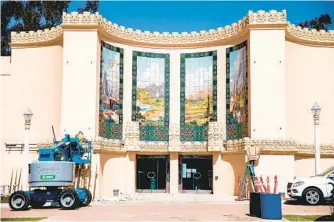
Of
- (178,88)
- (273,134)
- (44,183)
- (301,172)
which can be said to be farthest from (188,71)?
(44,183)

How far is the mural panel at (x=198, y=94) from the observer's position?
2992cm

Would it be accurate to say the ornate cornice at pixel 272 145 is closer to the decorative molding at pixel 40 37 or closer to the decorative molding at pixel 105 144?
the decorative molding at pixel 105 144

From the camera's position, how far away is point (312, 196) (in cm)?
2092

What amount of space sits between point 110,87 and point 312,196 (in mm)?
13254

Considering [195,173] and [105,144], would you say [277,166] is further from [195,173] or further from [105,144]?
[105,144]

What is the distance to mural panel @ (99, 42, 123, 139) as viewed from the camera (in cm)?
2825

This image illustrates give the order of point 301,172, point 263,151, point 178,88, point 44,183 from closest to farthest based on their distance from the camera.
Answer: point 44,183, point 263,151, point 301,172, point 178,88

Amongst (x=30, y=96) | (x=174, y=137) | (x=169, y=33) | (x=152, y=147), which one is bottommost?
(x=152, y=147)

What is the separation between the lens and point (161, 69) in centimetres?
3070

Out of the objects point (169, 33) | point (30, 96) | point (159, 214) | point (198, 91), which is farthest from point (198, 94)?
point (159, 214)

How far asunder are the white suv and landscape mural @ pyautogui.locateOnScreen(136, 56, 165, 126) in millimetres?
11031

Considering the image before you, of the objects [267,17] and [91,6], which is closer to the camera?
[267,17]

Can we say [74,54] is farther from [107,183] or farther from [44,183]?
[44,183]

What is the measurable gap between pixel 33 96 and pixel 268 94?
13.5 meters
